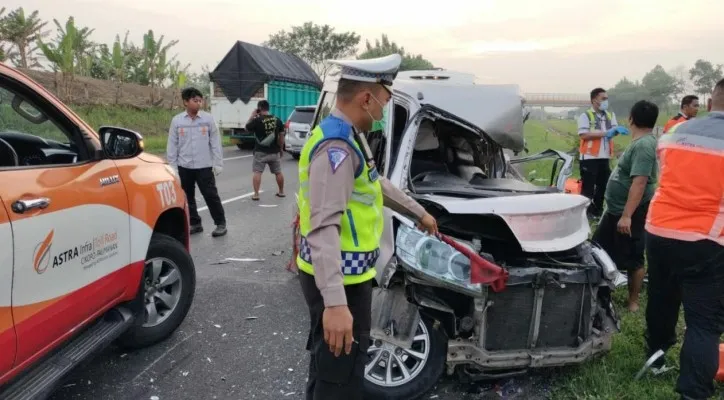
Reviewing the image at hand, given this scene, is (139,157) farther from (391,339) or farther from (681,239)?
(681,239)

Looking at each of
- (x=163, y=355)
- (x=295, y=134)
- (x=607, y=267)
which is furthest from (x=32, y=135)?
(x=295, y=134)

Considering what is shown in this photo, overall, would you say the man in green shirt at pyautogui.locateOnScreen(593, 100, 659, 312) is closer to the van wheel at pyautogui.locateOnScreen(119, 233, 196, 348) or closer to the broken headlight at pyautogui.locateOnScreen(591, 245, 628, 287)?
the broken headlight at pyautogui.locateOnScreen(591, 245, 628, 287)

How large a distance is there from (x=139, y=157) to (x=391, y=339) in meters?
2.12

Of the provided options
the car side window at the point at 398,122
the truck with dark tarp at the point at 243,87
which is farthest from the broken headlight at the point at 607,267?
the truck with dark tarp at the point at 243,87

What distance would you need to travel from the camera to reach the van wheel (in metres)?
3.59

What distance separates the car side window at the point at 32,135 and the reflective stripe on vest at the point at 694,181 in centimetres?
334

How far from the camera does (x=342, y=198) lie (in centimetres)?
187

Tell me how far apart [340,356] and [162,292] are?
85.8 inches

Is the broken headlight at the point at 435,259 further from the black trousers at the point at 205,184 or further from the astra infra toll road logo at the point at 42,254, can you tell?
the black trousers at the point at 205,184

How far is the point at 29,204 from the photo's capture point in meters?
2.31

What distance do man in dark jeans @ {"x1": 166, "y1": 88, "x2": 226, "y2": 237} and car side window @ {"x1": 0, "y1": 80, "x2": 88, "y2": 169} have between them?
3323mm

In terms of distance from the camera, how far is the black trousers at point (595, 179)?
698 cm

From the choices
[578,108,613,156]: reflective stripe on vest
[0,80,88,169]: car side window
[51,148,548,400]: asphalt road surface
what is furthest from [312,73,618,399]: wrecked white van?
[578,108,613,156]: reflective stripe on vest

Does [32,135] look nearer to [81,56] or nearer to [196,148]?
[196,148]
